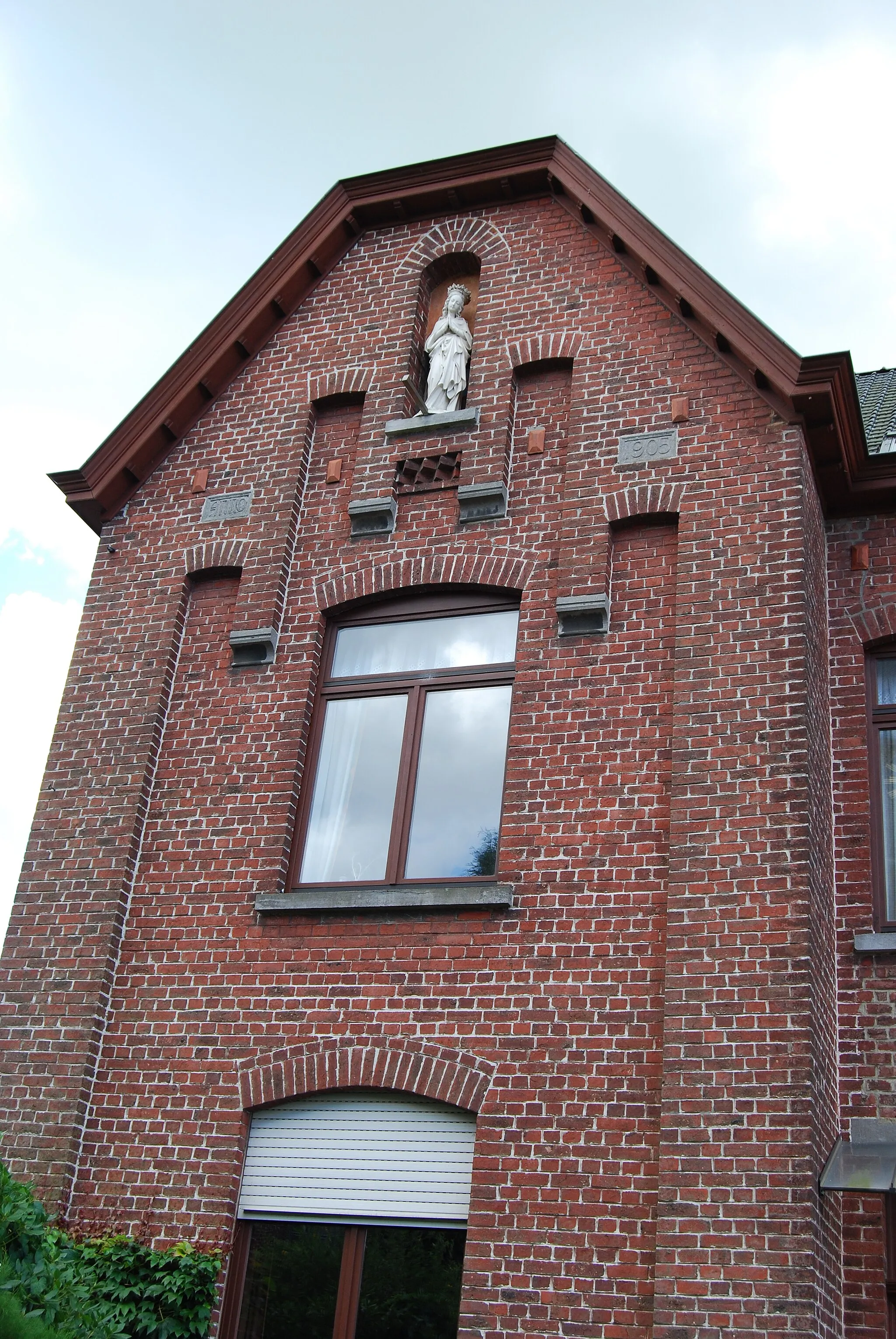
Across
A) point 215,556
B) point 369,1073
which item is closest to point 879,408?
point 215,556

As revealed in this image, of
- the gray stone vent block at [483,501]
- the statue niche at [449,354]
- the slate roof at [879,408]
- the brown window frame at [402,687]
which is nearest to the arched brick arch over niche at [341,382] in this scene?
the statue niche at [449,354]

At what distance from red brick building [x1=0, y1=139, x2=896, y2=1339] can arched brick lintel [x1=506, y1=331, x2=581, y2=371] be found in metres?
0.04

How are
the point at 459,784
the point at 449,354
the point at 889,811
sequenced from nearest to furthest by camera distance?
the point at 889,811
the point at 459,784
the point at 449,354

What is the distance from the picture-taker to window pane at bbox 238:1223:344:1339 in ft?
33.3

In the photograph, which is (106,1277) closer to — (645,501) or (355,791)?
(355,791)

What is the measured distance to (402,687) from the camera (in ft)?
40.0

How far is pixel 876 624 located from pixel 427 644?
3.65 metres

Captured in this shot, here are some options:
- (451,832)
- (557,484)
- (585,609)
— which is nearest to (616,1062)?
(451,832)

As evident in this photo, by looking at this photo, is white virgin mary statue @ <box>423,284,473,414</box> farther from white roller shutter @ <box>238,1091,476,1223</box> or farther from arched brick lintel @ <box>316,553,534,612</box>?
white roller shutter @ <box>238,1091,476,1223</box>

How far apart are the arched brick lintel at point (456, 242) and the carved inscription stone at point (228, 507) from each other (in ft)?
9.16

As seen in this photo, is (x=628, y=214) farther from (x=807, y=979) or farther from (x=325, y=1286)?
(x=325, y=1286)

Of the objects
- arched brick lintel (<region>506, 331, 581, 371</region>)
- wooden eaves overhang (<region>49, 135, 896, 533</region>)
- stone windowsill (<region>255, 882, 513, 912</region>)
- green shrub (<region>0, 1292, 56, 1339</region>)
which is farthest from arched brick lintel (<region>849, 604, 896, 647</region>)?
green shrub (<region>0, 1292, 56, 1339</region>)

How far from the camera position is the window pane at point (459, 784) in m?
11.3

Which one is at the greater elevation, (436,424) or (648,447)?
(436,424)
